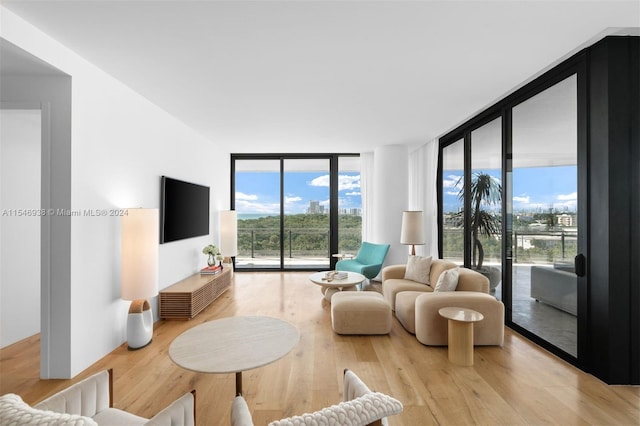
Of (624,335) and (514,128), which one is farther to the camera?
(514,128)

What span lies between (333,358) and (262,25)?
113 inches

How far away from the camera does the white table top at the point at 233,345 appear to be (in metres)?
1.63

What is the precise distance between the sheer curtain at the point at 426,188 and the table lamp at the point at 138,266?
15.2 ft

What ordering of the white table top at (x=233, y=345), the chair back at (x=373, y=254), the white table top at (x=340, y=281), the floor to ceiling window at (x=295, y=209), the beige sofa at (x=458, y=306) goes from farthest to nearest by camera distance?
the floor to ceiling window at (x=295, y=209) < the chair back at (x=373, y=254) < the white table top at (x=340, y=281) < the beige sofa at (x=458, y=306) < the white table top at (x=233, y=345)

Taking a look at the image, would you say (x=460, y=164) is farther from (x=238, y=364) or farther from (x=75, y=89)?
(x=75, y=89)

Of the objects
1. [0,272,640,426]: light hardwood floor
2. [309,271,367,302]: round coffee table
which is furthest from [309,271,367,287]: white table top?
[0,272,640,426]: light hardwood floor

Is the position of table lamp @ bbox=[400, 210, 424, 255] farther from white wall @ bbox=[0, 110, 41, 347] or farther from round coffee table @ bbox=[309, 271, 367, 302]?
white wall @ bbox=[0, 110, 41, 347]

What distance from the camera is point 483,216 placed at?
4.16 metres

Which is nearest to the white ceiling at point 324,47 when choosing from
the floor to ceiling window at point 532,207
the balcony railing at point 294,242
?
the floor to ceiling window at point 532,207

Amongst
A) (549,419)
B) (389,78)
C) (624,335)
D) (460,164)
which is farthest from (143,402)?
(460,164)

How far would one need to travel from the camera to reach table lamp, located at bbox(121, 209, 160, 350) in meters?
2.97

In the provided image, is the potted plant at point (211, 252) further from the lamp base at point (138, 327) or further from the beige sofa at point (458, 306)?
the beige sofa at point (458, 306)

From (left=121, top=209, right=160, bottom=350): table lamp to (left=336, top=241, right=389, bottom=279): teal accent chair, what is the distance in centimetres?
327

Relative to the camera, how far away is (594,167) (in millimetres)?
2523
